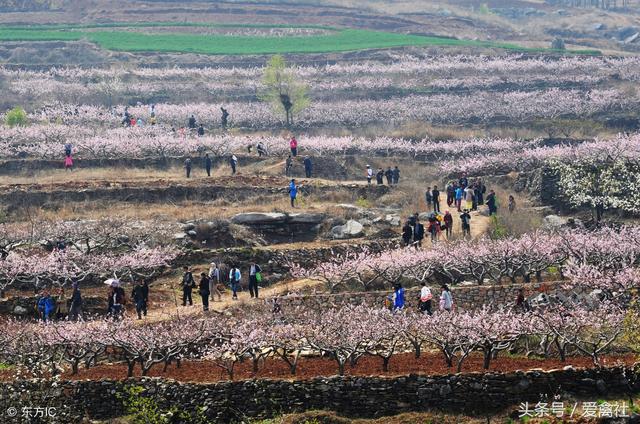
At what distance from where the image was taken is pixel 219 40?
13675 centimetres

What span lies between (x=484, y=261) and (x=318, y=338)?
1292 centimetres

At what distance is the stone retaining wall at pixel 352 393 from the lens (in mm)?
33938

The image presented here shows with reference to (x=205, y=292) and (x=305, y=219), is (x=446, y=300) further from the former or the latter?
(x=305, y=219)

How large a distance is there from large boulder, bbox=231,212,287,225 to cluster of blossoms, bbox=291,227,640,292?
386 inches

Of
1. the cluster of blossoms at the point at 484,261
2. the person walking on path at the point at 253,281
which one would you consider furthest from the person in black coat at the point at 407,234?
the person walking on path at the point at 253,281

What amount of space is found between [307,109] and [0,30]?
48506 mm

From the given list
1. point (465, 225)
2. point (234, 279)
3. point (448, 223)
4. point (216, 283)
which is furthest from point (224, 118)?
point (234, 279)

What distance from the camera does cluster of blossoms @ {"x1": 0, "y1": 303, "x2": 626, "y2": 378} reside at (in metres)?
36.5

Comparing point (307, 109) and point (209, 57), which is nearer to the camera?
point (307, 109)

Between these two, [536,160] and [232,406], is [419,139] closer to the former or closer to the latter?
[536,160]

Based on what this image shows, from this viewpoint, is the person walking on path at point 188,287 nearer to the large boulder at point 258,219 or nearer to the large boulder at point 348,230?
the large boulder at point 258,219

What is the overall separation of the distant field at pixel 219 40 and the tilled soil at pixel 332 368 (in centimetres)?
9137

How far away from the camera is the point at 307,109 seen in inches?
4053

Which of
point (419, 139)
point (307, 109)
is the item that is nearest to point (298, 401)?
point (419, 139)
